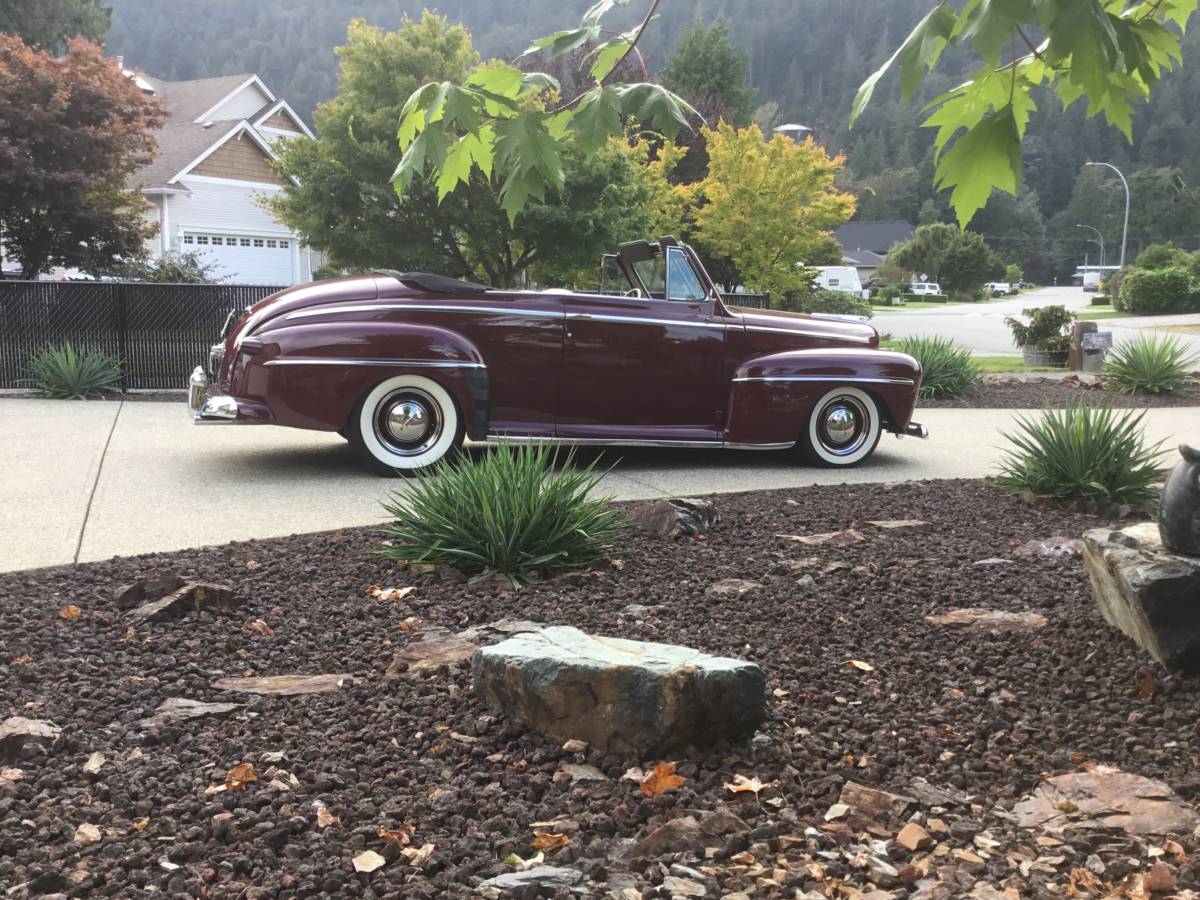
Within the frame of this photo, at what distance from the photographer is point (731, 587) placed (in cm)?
446

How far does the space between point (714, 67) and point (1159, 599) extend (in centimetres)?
5571

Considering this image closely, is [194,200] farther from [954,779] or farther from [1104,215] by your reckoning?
[1104,215]

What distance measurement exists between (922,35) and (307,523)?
4.29 meters

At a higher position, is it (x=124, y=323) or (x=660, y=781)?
(x=124, y=323)

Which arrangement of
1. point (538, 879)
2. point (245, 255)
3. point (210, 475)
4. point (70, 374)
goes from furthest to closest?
point (245, 255) < point (70, 374) < point (210, 475) < point (538, 879)

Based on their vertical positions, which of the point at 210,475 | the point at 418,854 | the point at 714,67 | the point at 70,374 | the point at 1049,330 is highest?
the point at 714,67

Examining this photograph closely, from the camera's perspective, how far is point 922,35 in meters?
2.30

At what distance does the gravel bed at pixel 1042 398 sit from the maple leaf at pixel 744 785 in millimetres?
9994

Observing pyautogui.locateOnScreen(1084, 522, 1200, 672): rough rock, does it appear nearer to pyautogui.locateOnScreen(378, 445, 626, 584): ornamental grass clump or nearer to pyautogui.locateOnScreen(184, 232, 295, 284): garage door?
pyautogui.locateOnScreen(378, 445, 626, 584): ornamental grass clump

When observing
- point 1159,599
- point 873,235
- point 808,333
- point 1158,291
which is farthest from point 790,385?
point 873,235

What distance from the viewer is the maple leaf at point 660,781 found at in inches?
106

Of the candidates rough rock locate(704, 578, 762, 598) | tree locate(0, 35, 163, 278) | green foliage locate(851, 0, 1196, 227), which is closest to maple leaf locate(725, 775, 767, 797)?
green foliage locate(851, 0, 1196, 227)

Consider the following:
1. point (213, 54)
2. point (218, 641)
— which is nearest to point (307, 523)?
point (218, 641)

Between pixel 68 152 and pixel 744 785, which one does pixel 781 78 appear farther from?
pixel 744 785
